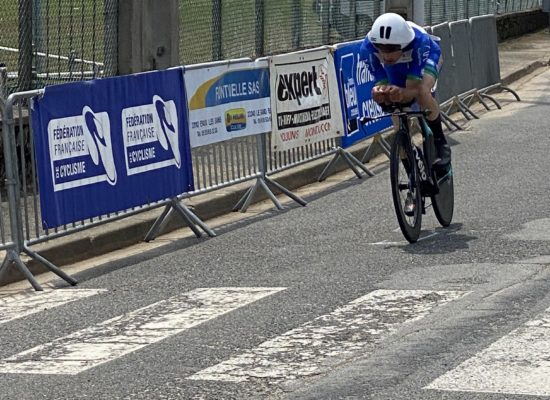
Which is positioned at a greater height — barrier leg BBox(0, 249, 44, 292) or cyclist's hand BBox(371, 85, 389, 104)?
cyclist's hand BBox(371, 85, 389, 104)

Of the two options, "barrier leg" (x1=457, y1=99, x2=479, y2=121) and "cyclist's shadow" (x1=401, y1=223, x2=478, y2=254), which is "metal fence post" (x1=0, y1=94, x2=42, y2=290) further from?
"barrier leg" (x1=457, y1=99, x2=479, y2=121)

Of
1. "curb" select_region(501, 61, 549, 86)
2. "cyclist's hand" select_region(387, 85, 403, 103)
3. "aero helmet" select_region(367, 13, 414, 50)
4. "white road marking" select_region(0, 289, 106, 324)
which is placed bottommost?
"curb" select_region(501, 61, 549, 86)

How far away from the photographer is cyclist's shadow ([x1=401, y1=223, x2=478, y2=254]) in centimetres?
1039

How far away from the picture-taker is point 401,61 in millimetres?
10844

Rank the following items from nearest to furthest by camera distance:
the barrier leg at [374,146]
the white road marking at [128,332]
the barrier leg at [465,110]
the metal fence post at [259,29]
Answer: the white road marking at [128,332], the barrier leg at [374,146], the metal fence post at [259,29], the barrier leg at [465,110]

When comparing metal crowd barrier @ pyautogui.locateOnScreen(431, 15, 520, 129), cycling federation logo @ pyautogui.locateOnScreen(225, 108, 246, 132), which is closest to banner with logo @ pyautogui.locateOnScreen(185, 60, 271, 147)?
cycling federation logo @ pyautogui.locateOnScreen(225, 108, 246, 132)

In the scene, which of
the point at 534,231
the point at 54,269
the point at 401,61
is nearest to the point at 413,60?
the point at 401,61

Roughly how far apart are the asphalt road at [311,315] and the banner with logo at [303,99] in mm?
1112

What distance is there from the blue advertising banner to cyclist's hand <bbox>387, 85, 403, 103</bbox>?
4121 mm

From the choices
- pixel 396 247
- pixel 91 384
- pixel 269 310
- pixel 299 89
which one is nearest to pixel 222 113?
pixel 299 89

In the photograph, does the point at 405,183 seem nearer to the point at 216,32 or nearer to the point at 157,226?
the point at 157,226

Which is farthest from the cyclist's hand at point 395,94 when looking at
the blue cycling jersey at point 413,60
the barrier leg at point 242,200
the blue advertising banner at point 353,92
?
the blue advertising banner at point 353,92

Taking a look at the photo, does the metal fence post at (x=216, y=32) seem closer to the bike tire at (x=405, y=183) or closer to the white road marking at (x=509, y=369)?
the bike tire at (x=405, y=183)

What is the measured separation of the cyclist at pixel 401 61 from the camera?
10.5 m
